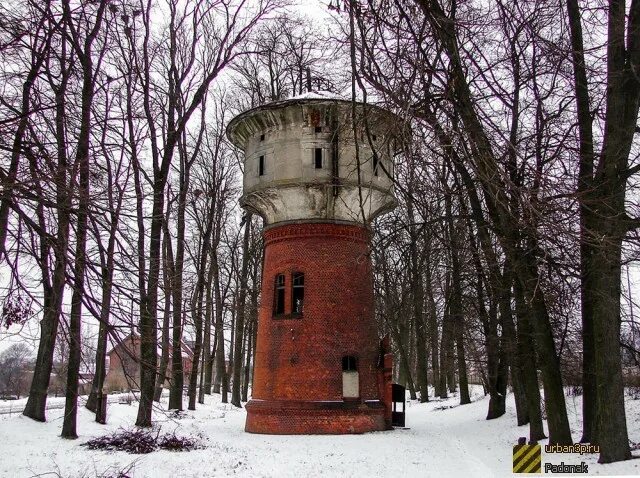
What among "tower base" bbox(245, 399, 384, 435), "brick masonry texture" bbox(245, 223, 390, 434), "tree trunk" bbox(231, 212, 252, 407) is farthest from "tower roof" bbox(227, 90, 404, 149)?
"tower base" bbox(245, 399, 384, 435)

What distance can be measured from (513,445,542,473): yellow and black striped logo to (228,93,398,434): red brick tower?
8632 mm

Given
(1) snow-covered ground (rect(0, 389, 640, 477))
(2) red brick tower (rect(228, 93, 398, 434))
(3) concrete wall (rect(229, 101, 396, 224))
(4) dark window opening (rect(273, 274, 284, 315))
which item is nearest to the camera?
(1) snow-covered ground (rect(0, 389, 640, 477))

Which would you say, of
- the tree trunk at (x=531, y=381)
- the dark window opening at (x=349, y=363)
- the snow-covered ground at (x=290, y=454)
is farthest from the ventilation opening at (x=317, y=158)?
the snow-covered ground at (x=290, y=454)

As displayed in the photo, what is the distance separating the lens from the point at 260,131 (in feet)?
64.8

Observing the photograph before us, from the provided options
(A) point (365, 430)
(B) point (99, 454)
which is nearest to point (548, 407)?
(A) point (365, 430)

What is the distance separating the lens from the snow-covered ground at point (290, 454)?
11438mm

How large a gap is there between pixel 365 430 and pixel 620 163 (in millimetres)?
10438

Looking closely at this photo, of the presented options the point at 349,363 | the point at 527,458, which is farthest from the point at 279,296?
the point at 527,458

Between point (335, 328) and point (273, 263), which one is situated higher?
point (273, 263)

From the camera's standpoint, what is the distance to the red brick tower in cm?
1764

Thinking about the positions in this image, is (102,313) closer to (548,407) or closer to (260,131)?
(548,407)

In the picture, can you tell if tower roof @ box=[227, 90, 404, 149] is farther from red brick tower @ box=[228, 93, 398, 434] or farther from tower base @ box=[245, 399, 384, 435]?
tower base @ box=[245, 399, 384, 435]

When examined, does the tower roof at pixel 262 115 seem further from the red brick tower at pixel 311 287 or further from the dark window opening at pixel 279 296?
the dark window opening at pixel 279 296

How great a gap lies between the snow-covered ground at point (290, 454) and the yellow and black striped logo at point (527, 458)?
133 cm
